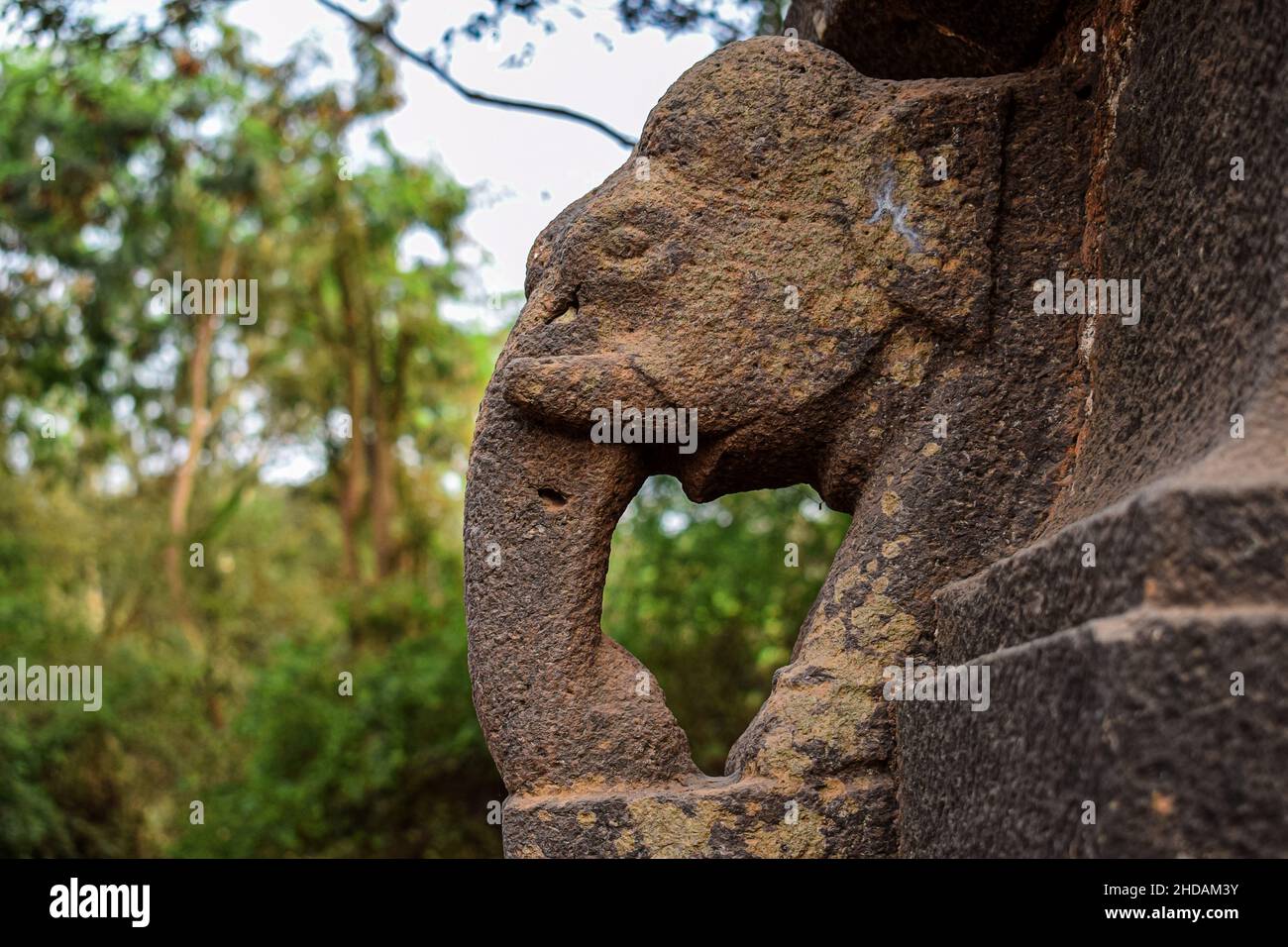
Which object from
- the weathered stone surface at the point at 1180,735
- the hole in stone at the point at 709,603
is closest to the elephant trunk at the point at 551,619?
the weathered stone surface at the point at 1180,735

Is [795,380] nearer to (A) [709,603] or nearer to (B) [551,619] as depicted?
(B) [551,619]

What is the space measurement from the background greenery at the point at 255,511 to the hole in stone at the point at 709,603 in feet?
0.07

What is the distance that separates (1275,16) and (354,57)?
410 inches

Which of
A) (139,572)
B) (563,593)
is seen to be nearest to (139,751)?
(139,572)

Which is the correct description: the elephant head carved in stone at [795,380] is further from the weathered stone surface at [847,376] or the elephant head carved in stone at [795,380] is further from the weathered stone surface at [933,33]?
the weathered stone surface at [933,33]

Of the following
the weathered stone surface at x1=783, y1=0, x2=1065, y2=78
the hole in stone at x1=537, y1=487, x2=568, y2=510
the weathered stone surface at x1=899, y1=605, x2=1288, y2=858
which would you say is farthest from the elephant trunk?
the weathered stone surface at x1=783, y1=0, x2=1065, y2=78

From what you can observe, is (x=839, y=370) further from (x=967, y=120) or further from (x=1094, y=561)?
(x=1094, y=561)

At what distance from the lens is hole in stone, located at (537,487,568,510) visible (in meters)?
3.12

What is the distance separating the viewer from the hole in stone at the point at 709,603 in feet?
31.2

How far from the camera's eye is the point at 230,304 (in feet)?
54.5

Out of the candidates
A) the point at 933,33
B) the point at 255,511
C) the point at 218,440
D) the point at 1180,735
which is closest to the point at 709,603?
the point at 933,33

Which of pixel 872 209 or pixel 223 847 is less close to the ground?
pixel 872 209

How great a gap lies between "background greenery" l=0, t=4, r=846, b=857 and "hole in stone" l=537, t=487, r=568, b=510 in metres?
5.07

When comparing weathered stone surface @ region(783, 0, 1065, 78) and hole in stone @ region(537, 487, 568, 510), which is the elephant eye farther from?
weathered stone surface @ region(783, 0, 1065, 78)
